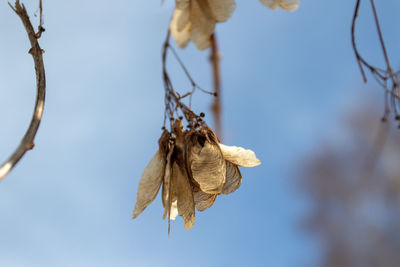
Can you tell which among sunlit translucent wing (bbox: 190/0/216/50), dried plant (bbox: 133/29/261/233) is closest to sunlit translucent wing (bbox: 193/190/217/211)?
dried plant (bbox: 133/29/261/233)

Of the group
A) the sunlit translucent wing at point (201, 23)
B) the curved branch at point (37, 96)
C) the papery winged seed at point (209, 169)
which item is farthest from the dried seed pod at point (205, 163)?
the curved branch at point (37, 96)

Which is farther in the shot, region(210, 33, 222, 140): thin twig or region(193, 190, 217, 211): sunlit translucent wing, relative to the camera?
region(210, 33, 222, 140): thin twig

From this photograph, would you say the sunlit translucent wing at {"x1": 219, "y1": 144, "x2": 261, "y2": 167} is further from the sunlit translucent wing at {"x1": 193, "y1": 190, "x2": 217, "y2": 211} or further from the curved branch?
the curved branch

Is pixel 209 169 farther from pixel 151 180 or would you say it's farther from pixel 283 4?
pixel 283 4

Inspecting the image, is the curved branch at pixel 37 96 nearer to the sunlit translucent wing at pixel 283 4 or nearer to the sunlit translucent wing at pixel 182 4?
the sunlit translucent wing at pixel 182 4

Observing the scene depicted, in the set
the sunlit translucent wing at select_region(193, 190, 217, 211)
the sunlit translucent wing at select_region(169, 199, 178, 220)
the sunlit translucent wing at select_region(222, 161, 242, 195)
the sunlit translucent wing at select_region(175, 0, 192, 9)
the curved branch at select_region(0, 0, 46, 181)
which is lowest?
the sunlit translucent wing at select_region(169, 199, 178, 220)

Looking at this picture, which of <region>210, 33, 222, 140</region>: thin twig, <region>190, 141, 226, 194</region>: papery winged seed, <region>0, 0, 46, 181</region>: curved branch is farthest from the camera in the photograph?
<region>210, 33, 222, 140</region>: thin twig

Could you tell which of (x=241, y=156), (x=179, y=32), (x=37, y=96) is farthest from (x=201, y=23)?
(x=37, y=96)
